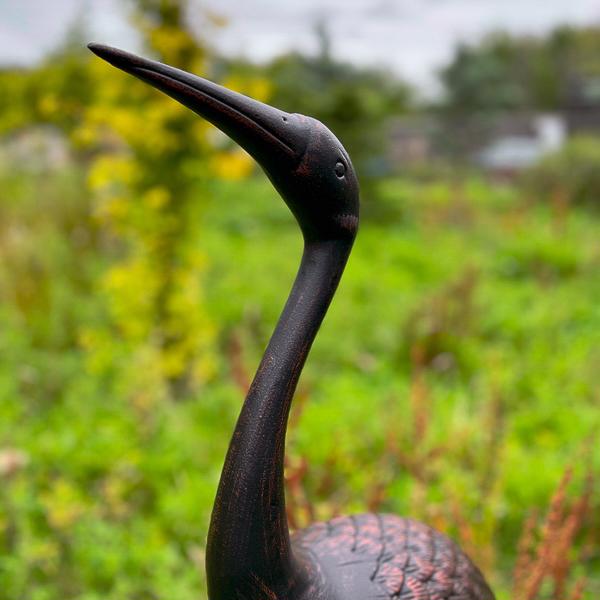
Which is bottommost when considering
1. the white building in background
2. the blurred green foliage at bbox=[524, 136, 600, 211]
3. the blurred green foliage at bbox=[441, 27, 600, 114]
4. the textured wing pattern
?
the textured wing pattern

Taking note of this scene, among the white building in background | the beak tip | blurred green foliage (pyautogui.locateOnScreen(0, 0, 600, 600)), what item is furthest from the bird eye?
the white building in background

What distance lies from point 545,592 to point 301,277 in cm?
173

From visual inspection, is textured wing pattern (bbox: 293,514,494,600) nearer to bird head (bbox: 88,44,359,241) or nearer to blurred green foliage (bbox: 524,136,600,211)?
bird head (bbox: 88,44,359,241)

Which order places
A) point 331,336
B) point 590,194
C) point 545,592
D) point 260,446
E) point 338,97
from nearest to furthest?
point 260,446
point 545,592
point 331,336
point 338,97
point 590,194

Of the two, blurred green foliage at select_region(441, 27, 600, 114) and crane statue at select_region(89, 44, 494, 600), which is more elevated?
blurred green foliage at select_region(441, 27, 600, 114)

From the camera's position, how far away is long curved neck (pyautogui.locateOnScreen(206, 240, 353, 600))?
3.47ft

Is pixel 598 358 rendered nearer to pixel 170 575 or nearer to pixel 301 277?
pixel 170 575

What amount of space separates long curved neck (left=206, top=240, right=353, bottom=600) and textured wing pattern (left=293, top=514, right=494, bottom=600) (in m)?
0.11

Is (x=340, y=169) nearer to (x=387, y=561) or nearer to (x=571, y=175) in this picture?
(x=387, y=561)

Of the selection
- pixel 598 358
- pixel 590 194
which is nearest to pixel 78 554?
pixel 598 358

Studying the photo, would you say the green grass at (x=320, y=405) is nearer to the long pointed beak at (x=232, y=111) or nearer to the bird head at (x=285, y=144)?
the bird head at (x=285, y=144)

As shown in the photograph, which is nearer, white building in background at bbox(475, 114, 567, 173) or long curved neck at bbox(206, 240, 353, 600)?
long curved neck at bbox(206, 240, 353, 600)

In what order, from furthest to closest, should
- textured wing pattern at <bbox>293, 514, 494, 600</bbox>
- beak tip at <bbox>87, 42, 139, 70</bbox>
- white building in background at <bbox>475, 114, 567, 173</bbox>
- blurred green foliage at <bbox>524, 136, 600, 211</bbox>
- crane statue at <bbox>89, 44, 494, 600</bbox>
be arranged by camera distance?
white building in background at <bbox>475, 114, 567, 173</bbox>
blurred green foliage at <bbox>524, 136, 600, 211</bbox>
textured wing pattern at <bbox>293, 514, 494, 600</bbox>
crane statue at <bbox>89, 44, 494, 600</bbox>
beak tip at <bbox>87, 42, 139, 70</bbox>

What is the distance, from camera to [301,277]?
1.15 m
